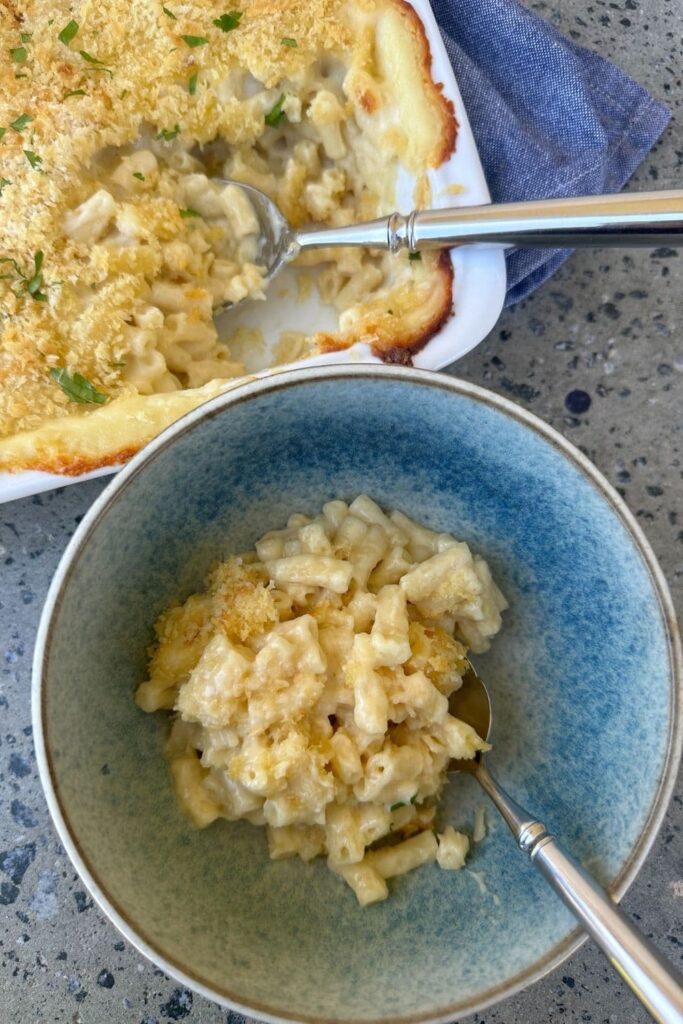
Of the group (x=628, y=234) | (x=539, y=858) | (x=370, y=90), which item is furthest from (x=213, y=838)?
(x=370, y=90)

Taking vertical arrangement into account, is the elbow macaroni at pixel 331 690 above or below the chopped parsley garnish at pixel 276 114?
below

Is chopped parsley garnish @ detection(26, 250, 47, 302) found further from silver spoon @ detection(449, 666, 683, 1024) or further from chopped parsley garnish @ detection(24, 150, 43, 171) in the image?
silver spoon @ detection(449, 666, 683, 1024)

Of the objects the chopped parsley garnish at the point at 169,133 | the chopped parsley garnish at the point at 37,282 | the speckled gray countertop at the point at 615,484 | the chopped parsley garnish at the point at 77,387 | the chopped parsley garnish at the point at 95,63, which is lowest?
the speckled gray countertop at the point at 615,484

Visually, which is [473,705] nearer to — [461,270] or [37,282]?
[461,270]

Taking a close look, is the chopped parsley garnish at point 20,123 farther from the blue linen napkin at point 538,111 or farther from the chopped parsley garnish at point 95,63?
the blue linen napkin at point 538,111

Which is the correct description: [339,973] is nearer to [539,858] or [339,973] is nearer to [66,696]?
[539,858]

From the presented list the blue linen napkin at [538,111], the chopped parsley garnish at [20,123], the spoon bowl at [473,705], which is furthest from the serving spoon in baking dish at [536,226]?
the spoon bowl at [473,705]

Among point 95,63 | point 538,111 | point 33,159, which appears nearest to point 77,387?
point 33,159

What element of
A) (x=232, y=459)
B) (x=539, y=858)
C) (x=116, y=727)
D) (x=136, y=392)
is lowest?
(x=539, y=858)
